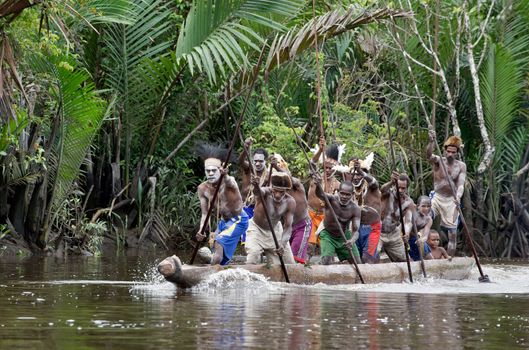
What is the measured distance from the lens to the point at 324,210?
16.9 meters

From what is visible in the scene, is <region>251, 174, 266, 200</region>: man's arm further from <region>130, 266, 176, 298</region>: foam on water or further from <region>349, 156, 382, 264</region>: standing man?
<region>349, 156, 382, 264</region>: standing man

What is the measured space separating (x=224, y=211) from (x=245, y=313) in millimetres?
4067

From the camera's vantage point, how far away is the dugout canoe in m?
13.7

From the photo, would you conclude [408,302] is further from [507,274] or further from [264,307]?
[507,274]

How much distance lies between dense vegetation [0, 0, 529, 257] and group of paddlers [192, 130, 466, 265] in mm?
2924

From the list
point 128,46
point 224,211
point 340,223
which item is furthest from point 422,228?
point 128,46

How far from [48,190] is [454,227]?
21.5ft

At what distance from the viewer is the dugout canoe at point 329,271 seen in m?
13.7

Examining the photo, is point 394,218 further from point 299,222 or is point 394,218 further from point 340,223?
point 299,222

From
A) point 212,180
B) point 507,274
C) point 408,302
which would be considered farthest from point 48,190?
point 408,302

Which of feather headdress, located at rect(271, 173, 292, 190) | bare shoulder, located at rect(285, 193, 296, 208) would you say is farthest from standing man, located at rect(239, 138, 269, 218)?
feather headdress, located at rect(271, 173, 292, 190)

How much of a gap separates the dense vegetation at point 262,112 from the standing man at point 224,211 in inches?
200

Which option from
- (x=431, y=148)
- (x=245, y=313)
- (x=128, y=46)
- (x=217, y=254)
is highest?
(x=128, y=46)

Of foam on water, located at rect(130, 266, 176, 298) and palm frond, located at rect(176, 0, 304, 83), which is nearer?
foam on water, located at rect(130, 266, 176, 298)
